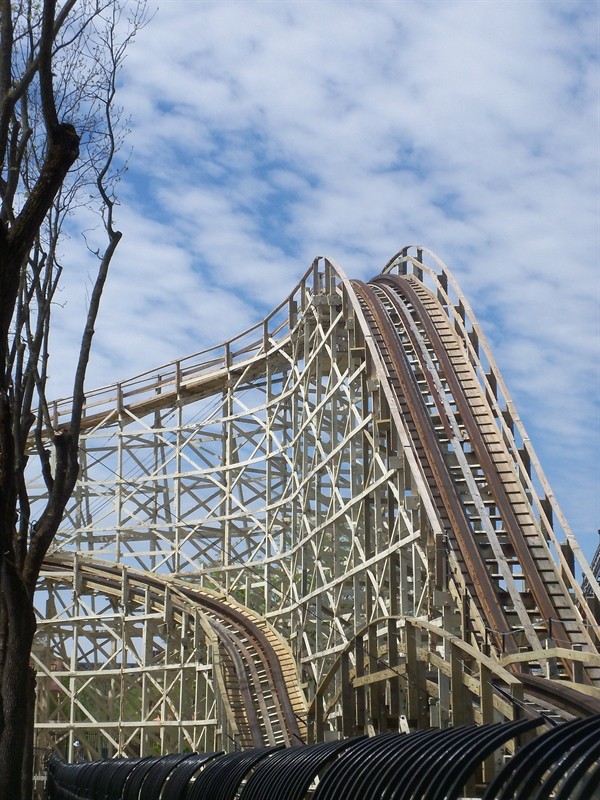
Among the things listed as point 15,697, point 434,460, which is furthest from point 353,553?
point 15,697

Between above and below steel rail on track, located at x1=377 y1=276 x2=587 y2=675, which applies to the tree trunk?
below

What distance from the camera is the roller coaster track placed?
443 inches

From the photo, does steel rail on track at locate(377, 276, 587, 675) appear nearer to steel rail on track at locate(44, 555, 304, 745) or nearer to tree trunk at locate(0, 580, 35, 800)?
steel rail on track at locate(44, 555, 304, 745)

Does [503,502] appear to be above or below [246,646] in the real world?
above

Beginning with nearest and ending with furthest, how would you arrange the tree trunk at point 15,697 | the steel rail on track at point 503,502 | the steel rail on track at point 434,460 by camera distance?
1. the tree trunk at point 15,697
2. the steel rail on track at point 434,460
3. the steel rail on track at point 503,502

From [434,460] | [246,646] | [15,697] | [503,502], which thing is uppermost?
[434,460]

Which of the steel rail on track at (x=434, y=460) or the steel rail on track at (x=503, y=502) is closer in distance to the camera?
the steel rail on track at (x=434, y=460)

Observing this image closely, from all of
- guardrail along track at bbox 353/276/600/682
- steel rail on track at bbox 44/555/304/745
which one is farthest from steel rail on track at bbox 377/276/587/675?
steel rail on track at bbox 44/555/304/745

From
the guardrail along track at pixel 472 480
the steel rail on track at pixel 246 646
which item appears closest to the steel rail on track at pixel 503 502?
the guardrail along track at pixel 472 480

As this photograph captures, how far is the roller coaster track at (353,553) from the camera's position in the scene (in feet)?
36.9

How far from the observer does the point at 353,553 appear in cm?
1794

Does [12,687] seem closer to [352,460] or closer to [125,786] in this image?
[125,786]

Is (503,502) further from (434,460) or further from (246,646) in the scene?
(246,646)

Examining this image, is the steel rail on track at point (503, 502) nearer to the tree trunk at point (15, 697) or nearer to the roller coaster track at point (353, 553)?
the roller coaster track at point (353, 553)
